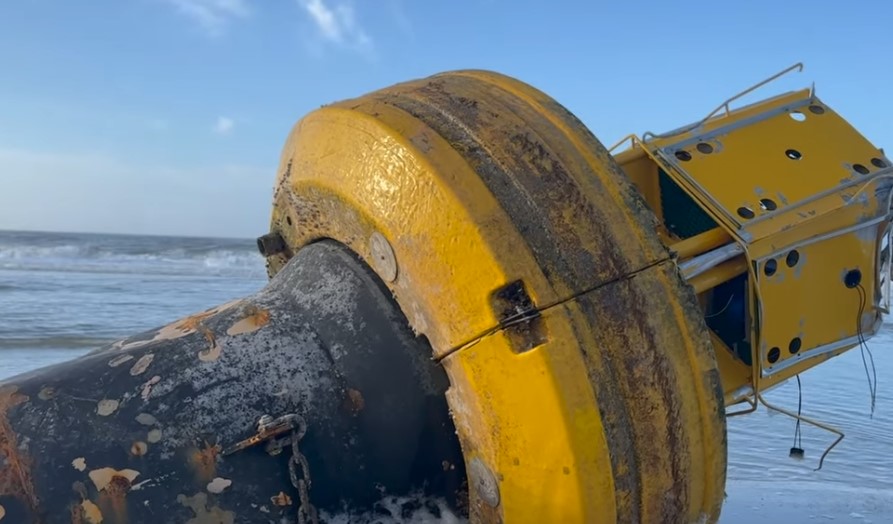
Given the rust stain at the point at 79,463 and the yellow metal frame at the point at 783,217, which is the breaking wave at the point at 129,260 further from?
the rust stain at the point at 79,463

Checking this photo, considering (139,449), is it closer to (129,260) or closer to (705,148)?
(705,148)

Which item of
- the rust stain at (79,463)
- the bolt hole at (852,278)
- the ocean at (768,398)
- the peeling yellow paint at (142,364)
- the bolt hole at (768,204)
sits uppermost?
the bolt hole at (768,204)

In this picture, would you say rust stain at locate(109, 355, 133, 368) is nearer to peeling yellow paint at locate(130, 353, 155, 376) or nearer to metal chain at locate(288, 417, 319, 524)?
peeling yellow paint at locate(130, 353, 155, 376)

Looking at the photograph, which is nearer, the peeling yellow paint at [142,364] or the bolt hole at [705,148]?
the peeling yellow paint at [142,364]

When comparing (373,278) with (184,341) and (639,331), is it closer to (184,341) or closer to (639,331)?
(184,341)

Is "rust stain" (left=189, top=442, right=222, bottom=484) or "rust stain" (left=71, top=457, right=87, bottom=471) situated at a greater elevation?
"rust stain" (left=71, top=457, right=87, bottom=471)

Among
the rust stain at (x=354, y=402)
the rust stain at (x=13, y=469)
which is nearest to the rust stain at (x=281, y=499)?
the rust stain at (x=354, y=402)

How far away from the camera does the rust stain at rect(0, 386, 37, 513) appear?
1.34 m

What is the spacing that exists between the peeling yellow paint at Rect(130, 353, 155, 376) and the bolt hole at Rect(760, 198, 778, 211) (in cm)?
140

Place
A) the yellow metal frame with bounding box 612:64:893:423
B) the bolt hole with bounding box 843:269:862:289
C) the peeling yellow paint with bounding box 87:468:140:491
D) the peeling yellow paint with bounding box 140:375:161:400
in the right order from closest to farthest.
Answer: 1. the peeling yellow paint with bounding box 87:468:140:491
2. the peeling yellow paint with bounding box 140:375:161:400
3. the yellow metal frame with bounding box 612:64:893:423
4. the bolt hole with bounding box 843:269:862:289

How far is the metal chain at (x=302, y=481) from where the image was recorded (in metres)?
1.41

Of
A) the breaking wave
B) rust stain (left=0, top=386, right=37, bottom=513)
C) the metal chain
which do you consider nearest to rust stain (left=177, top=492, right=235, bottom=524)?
the metal chain

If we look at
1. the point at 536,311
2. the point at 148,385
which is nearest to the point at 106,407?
the point at 148,385

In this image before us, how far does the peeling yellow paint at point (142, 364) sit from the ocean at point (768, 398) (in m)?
0.64
